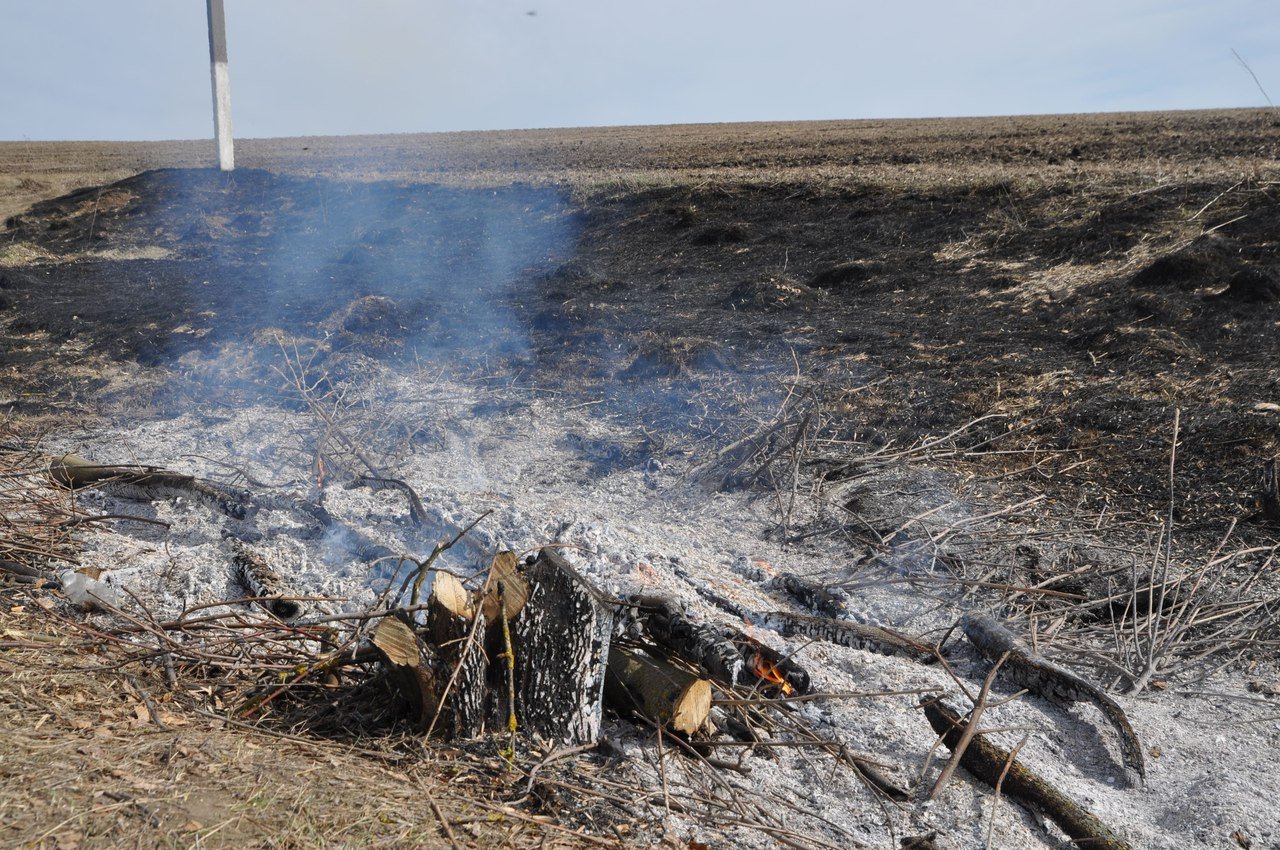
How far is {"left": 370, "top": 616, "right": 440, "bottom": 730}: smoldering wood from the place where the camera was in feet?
7.50

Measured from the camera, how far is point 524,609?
2.35m

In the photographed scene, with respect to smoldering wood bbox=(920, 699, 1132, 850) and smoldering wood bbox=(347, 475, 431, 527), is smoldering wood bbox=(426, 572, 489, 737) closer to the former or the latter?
smoldering wood bbox=(920, 699, 1132, 850)

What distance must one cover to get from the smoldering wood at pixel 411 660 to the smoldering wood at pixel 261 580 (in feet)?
3.81

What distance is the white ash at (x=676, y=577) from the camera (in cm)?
242

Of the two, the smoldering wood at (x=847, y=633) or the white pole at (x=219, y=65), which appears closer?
the smoldering wood at (x=847, y=633)

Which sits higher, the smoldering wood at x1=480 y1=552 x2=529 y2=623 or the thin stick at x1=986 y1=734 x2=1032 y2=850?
the smoldering wood at x1=480 y1=552 x2=529 y2=623

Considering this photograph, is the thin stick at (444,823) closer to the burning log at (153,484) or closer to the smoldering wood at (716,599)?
the smoldering wood at (716,599)

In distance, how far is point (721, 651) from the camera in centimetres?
266

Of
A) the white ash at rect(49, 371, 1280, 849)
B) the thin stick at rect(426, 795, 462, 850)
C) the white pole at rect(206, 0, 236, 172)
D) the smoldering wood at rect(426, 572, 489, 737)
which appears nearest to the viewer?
the thin stick at rect(426, 795, 462, 850)

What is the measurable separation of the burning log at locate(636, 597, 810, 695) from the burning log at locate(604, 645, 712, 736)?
180 millimetres

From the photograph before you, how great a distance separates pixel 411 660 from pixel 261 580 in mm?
1590

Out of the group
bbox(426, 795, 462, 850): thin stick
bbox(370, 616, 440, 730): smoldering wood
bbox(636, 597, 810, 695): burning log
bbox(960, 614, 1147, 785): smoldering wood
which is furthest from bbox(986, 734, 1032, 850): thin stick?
bbox(370, 616, 440, 730): smoldering wood

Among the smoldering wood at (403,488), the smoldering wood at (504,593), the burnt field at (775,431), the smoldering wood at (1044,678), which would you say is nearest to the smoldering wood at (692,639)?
the burnt field at (775,431)

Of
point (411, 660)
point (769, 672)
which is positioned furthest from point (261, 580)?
point (769, 672)
